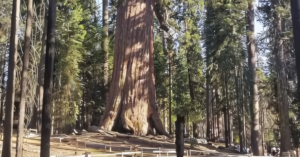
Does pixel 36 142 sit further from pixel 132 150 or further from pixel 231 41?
pixel 231 41

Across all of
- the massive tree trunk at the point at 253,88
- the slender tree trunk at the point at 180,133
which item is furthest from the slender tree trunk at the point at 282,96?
the slender tree trunk at the point at 180,133

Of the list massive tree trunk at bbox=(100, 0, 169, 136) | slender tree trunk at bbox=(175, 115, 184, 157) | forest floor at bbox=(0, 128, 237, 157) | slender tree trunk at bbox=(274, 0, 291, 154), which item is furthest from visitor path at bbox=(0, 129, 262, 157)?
slender tree trunk at bbox=(175, 115, 184, 157)

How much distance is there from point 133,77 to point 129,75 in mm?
239

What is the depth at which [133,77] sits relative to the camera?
18.3m

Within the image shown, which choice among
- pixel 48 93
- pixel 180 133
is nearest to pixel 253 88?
pixel 48 93

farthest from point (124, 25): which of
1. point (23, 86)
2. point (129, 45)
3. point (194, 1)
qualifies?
point (23, 86)

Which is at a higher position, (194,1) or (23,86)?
(194,1)

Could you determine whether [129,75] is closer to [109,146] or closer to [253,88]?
[109,146]

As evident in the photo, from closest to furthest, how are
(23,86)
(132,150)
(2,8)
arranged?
(23,86), (132,150), (2,8)

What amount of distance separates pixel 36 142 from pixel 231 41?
15.3 metres

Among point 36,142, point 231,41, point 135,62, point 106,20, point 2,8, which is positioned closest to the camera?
point 36,142

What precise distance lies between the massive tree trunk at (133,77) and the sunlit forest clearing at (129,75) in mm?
52

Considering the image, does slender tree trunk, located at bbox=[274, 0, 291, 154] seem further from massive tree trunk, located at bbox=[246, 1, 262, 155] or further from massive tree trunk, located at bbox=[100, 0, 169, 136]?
massive tree trunk, located at bbox=[100, 0, 169, 136]

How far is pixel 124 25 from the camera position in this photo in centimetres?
1911
